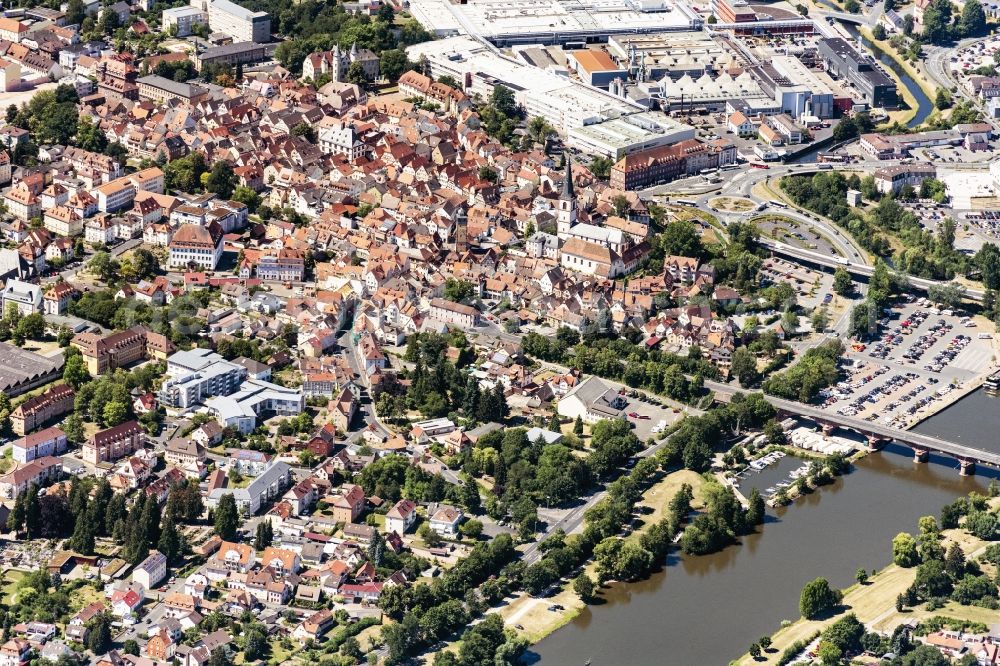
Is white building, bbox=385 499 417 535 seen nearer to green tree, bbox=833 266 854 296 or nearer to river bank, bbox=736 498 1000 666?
river bank, bbox=736 498 1000 666

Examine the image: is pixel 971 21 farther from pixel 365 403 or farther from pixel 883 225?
pixel 365 403

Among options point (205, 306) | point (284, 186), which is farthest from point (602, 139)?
point (205, 306)

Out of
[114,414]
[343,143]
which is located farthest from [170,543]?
[343,143]

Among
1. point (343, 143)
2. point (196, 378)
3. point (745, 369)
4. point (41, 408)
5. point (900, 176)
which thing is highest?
point (900, 176)

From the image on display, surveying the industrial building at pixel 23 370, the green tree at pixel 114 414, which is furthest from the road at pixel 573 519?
the industrial building at pixel 23 370

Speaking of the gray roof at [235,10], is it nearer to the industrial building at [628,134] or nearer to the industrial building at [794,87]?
the industrial building at [628,134]
